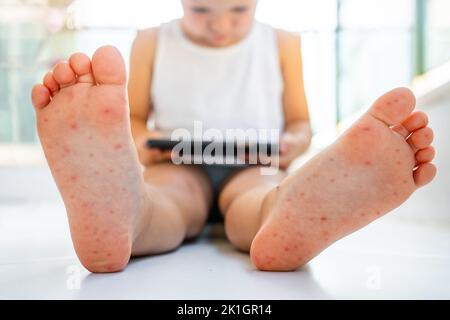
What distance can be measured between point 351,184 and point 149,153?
1.11 feet

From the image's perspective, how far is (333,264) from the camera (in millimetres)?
539

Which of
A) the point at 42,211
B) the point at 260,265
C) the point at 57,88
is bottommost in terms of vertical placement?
the point at 42,211

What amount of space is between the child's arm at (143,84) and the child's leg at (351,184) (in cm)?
30

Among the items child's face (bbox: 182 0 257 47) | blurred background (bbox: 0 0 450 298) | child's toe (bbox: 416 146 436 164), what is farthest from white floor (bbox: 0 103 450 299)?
child's face (bbox: 182 0 257 47)

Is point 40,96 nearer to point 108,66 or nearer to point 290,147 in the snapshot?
point 108,66

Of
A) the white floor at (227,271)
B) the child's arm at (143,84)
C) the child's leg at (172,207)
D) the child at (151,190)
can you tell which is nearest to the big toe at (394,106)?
the child at (151,190)

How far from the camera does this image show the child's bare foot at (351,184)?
46cm

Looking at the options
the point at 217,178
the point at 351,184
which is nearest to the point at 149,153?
the point at 217,178

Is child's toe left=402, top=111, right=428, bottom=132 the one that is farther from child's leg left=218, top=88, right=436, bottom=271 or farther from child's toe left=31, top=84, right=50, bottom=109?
child's toe left=31, top=84, right=50, bottom=109

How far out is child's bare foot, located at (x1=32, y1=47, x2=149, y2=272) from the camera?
451 millimetres

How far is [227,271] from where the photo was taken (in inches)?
19.7
